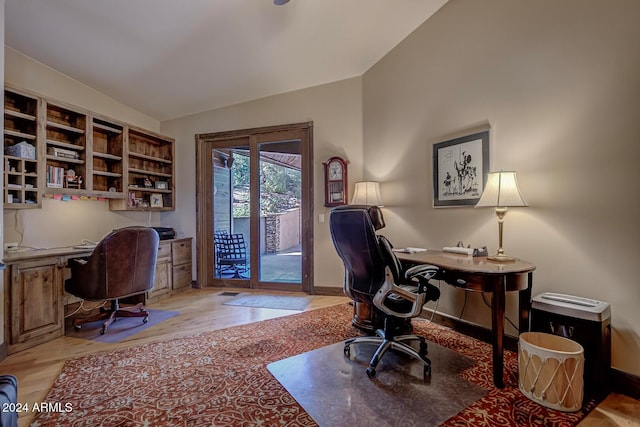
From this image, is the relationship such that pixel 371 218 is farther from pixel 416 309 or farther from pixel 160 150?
pixel 160 150

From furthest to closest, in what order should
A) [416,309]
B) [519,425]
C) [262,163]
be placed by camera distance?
1. [262,163]
2. [416,309]
3. [519,425]

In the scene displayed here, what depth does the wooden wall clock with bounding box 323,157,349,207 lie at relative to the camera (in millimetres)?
3924

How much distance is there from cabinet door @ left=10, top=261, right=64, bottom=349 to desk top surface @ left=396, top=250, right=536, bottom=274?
313 centimetres

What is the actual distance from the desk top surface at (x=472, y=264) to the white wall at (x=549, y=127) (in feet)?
1.07

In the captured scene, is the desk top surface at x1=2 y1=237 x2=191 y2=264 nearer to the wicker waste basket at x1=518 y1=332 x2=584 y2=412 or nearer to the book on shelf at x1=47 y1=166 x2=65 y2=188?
the book on shelf at x1=47 y1=166 x2=65 y2=188

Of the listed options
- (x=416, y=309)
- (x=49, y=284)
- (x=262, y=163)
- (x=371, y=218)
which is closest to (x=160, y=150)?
(x=262, y=163)

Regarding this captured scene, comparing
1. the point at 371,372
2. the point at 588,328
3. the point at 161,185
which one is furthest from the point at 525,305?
the point at 161,185

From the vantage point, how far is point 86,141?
10.9 ft

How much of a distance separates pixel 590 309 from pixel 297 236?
10.4ft

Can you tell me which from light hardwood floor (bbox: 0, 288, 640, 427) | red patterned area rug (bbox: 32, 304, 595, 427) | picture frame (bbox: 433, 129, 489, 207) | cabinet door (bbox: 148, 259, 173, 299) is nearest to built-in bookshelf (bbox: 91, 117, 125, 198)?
cabinet door (bbox: 148, 259, 173, 299)

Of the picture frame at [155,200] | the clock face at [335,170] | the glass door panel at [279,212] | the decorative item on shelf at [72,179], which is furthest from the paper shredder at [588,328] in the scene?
the picture frame at [155,200]

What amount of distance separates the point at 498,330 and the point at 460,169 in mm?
1471

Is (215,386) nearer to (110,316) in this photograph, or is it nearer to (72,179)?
(110,316)

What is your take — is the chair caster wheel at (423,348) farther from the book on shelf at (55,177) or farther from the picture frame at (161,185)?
the picture frame at (161,185)
